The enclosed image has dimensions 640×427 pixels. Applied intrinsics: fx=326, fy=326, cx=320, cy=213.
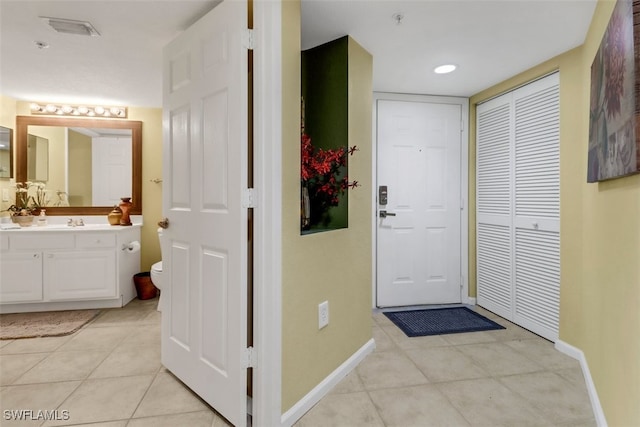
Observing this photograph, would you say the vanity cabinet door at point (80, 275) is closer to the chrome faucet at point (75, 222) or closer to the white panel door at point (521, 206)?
the chrome faucet at point (75, 222)

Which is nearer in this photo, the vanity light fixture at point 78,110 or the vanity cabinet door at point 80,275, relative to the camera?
the vanity cabinet door at point 80,275

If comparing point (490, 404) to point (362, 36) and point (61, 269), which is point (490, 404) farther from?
point (61, 269)

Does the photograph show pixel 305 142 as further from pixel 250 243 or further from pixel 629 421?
pixel 629 421

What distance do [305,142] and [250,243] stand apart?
66 cm

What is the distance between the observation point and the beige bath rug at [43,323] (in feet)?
8.39

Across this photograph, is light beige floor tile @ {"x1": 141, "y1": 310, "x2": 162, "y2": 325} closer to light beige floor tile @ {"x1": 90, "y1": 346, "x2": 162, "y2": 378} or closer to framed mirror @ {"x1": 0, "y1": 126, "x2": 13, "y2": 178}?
light beige floor tile @ {"x1": 90, "y1": 346, "x2": 162, "y2": 378}

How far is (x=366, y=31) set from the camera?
200cm

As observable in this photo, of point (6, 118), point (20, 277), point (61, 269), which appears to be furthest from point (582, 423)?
point (6, 118)

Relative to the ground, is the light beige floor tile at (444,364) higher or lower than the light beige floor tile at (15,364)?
lower

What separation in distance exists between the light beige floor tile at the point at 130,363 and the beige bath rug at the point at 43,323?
28.3 inches

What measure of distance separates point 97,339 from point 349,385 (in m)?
1.95

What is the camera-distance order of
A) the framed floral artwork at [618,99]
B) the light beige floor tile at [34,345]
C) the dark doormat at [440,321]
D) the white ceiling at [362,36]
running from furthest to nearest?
the dark doormat at [440,321], the light beige floor tile at [34,345], the white ceiling at [362,36], the framed floral artwork at [618,99]

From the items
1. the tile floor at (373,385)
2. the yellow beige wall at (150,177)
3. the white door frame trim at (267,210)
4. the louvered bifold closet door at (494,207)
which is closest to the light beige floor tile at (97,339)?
the tile floor at (373,385)

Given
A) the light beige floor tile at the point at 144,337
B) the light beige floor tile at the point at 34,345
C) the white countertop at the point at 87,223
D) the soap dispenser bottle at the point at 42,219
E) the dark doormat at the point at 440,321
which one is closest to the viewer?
the light beige floor tile at the point at 34,345
